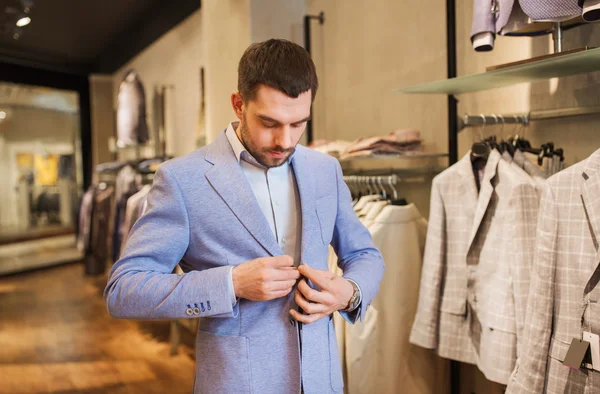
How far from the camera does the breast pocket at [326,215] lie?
133cm

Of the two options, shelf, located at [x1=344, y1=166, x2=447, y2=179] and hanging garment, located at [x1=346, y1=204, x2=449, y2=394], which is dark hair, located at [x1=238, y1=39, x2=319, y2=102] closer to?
hanging garment, located at [x1=346, y1=204, x2=449, y2=394]

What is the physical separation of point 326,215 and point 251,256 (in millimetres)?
253

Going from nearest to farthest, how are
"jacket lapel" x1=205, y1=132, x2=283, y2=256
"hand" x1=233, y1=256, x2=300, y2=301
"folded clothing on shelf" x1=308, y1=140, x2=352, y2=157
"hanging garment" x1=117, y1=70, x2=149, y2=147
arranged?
"hand" x1=233, y1=256, x2=300, y2=301 → "jacket lapel" x1=205, y1=132, x2=283, y2=256 → "folded clothing on shelf" x1=308, y1=140, x2=352, y2=157 → "hanging garment" x1=117, y1=70, x2=149, y2=147

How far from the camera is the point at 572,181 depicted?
1.45m

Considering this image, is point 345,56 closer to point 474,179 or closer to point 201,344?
point 474,179

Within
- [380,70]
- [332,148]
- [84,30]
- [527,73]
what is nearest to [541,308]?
[527,73]

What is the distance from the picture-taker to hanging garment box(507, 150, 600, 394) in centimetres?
138

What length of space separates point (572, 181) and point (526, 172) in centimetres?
38

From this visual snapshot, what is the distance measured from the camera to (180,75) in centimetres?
568

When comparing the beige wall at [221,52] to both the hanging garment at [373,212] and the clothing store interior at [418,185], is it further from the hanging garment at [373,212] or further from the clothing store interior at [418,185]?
the hanging garment at [373,212]

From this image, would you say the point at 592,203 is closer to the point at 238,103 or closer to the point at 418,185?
the point at 238,103

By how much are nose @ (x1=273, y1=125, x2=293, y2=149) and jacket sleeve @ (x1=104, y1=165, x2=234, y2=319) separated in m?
0.27

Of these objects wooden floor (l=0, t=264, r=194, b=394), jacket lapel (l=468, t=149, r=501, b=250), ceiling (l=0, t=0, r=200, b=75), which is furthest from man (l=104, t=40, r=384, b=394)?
ceiling (l=0, t=0, r=200, b=75)

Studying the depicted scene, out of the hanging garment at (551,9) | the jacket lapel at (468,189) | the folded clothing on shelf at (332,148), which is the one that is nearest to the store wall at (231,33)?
the folded clothing on shelf at (332,148)
